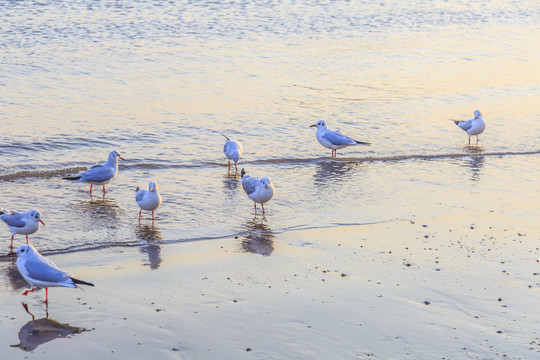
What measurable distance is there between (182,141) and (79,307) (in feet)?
26.3

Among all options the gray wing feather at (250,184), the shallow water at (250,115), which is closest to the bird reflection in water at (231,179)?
the shallow water at (250,115)

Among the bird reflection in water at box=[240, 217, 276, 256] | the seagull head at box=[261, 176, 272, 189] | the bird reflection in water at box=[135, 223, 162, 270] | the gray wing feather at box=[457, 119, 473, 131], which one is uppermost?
the gray wing feather at box=[457, 119, 473, 131]

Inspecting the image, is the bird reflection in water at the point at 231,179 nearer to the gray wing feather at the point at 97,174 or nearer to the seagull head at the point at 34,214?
the gray wing feather at the point at 97,174

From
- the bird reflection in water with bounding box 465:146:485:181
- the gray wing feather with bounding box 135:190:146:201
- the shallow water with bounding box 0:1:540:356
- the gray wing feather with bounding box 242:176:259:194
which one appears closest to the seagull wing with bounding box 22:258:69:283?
the shallow water with bounding box 0:1:540:356

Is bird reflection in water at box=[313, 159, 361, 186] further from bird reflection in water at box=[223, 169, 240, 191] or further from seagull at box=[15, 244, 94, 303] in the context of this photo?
seagull at box=[15, 244, 94, 303]

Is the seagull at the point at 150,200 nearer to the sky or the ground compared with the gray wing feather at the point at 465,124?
nearer to the ground

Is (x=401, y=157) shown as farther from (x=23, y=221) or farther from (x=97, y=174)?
(x=23, y=221)

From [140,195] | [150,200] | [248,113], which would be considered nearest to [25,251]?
[150,200]

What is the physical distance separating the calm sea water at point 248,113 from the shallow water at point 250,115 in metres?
0.05

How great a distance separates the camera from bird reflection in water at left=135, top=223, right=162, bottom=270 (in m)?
8.24

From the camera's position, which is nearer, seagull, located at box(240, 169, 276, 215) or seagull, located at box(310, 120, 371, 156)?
seagull, located at box(240, 169, 276, 215)

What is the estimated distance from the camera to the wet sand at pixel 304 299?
6113 millimetres

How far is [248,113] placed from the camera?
16.4 meters

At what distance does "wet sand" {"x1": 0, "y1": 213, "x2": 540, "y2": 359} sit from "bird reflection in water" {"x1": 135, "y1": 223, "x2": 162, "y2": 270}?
44mm
